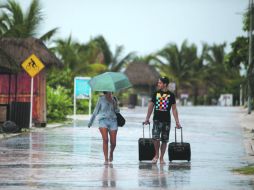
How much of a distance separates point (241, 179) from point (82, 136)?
13038mm

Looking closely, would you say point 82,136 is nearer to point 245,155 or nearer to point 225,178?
point 245,155

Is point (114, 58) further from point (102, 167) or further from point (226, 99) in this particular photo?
point (102, 167)

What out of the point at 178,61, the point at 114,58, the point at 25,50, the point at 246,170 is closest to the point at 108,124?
the point at 246,170

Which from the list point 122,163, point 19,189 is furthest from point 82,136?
point 19,189

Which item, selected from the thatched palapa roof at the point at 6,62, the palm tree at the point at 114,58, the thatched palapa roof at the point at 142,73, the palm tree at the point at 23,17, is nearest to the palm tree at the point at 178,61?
the thatched palapa roof at the point at 142,73

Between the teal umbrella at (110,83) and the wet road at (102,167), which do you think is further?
the teal umbrella at (110,83)

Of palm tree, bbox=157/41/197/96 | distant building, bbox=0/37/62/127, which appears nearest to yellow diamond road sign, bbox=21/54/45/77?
distant building, bbox=0/37/62/127

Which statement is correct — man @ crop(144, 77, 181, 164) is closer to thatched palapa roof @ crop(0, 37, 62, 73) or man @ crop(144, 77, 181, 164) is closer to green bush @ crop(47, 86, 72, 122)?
thatched palapa roof @ crop(0, 37, 62, 73)

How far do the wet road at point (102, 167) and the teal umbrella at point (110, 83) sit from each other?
146 cm

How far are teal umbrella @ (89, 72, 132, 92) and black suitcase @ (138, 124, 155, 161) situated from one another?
1.15 metres

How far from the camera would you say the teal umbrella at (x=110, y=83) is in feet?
53.7

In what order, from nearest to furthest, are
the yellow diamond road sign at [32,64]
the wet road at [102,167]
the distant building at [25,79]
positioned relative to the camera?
1. the wet road at [102,167]
2. the yellow diamond road sign at [32,64]
3. the distant building at [25,79]

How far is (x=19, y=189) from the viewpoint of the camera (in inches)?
461

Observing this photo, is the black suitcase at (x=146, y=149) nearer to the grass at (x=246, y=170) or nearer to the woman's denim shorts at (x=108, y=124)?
the woman's denim shorts at (x=108, y=124)
